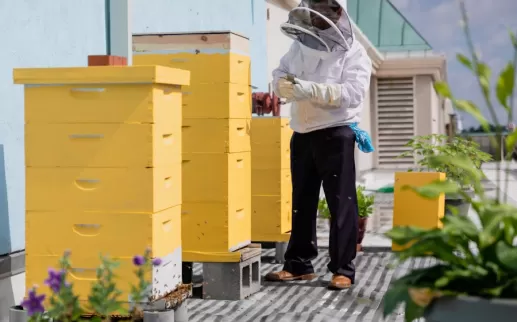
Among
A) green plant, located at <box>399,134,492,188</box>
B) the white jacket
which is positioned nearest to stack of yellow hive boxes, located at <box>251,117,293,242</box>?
the white jacket

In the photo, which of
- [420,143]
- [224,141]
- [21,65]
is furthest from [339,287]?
[420,143]

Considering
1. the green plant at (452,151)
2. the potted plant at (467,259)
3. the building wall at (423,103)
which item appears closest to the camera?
the potted plant at (467,259)

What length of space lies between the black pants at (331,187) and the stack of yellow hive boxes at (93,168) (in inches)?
51.4

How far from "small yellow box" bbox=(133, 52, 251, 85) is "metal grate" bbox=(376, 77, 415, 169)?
15.4 m

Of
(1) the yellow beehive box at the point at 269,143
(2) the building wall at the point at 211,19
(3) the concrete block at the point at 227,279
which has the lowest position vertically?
(3) the concrete block at the point at 227,279

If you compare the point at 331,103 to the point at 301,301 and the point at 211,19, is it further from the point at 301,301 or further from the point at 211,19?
the point at 211,19

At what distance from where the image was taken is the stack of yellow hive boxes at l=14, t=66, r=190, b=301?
3361mm

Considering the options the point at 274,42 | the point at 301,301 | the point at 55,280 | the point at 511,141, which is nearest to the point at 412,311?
the point at 511,141

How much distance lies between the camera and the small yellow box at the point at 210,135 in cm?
427

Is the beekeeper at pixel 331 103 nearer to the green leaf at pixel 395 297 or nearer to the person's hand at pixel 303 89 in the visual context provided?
the person's hand at pixel 303 89

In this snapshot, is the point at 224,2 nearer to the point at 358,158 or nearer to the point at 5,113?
the point at 5,113

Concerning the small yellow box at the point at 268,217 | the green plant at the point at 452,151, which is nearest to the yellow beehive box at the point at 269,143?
the small yellow box at the point at 268,217

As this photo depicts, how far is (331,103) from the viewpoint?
449 centimetres

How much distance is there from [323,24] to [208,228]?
3.92 feet
